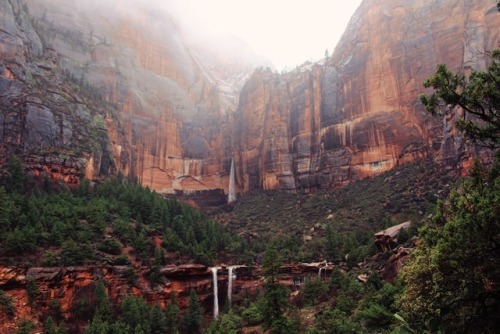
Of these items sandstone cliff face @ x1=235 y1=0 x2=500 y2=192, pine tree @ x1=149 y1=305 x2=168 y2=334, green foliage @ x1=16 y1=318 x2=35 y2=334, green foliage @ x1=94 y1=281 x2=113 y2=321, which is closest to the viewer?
green foliage @ x1=16 y1=318 x2=35 y2=334

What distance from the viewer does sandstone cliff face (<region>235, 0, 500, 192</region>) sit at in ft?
234

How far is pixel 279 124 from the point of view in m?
98.1

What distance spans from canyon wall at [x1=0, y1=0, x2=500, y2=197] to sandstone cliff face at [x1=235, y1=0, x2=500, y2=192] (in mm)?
Result: 237

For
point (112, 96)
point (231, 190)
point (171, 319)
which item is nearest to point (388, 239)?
point (171, 319)

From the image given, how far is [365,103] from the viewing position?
272 feet

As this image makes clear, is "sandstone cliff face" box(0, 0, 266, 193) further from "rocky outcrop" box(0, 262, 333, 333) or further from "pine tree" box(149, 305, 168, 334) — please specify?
"pine tree" box(149, 305, 168, 334)

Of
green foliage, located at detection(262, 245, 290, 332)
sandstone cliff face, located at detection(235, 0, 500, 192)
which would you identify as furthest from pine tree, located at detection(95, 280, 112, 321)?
sandstone cliff face, located at detection(235, 0, 500, 192)

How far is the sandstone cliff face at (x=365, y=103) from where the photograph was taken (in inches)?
2810

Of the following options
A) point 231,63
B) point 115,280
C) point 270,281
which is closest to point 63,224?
point 115,280

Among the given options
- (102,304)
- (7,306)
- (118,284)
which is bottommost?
(102,304)

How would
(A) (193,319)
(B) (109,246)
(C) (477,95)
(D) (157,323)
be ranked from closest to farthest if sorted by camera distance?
1. (C) (477,95)
2. (D) (157,323)
3. (A) (193,319)
4. (B) (109,246)

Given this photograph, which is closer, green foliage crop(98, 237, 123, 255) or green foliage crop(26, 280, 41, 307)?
green foliage crop(26, 280, 41, 307)

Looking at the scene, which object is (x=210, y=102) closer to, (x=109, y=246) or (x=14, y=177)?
Result: (x=14, y=177)

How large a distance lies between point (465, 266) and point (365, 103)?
72.1 meters
